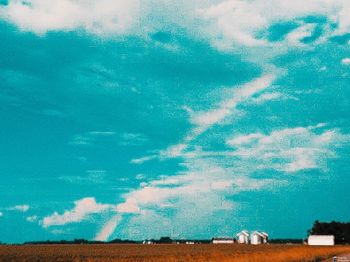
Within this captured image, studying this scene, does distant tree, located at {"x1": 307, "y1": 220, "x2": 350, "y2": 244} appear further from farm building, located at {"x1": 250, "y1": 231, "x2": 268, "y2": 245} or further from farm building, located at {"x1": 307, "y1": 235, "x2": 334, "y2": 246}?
farm building, located at {"x1": 250, "y1": 231, "x2": 268, "y2": 245}

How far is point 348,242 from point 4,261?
395ft

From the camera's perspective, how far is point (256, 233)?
614 ft

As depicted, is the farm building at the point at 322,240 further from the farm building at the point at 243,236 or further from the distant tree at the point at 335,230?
the farm building at the point at 243,236

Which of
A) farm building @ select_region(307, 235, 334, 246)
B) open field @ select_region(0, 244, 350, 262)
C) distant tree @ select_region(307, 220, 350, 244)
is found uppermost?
distant tree @ select_region(307, 220, 350, 244)

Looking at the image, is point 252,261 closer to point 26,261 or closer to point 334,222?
point 26,261

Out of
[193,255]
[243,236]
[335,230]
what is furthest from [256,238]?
[193,255]

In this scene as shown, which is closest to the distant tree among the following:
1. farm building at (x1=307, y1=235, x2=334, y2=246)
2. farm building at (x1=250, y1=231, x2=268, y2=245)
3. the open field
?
farm building at (x1=307, y1=235, x2=334, y2=246)

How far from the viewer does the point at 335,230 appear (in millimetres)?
163875

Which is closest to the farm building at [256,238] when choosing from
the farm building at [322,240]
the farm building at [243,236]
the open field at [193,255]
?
the farm building at [243,236]

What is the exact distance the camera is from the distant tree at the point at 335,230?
6353 inches

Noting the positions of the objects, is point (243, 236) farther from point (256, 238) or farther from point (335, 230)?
point (335, 230)

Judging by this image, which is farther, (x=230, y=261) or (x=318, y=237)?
(x=318, y=237)

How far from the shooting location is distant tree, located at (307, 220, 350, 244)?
16138 cm

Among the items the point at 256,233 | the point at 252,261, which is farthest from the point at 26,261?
the point at 256,233
